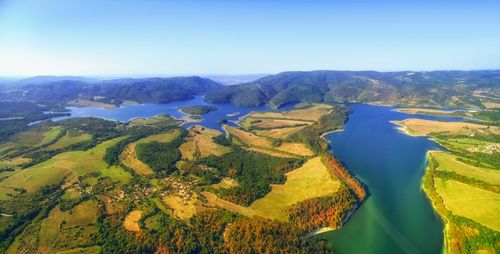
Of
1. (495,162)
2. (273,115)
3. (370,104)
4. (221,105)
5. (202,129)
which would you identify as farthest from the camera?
(221,105)

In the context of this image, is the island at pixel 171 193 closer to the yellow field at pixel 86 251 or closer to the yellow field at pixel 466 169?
the yellow field at pixel 86 251

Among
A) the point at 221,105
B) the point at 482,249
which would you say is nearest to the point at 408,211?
the point at 482,249

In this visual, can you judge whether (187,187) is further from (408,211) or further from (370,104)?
(370,104)

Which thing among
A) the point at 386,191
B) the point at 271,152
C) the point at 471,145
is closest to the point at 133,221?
the point at 271,152

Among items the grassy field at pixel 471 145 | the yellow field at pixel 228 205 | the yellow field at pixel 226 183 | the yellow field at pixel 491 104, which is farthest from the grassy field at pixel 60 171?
the yellow field at pixel 491 104

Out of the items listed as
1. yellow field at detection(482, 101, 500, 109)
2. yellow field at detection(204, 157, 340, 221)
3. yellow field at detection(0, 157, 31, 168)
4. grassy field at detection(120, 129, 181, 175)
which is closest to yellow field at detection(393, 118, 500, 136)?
yellow field at detection(482, 101, 500, 109)

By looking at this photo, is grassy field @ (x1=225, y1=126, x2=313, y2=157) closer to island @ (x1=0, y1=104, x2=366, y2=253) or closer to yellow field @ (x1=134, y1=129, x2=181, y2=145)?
island @ (x1=0, y1=104, x2=366, y2=253)
